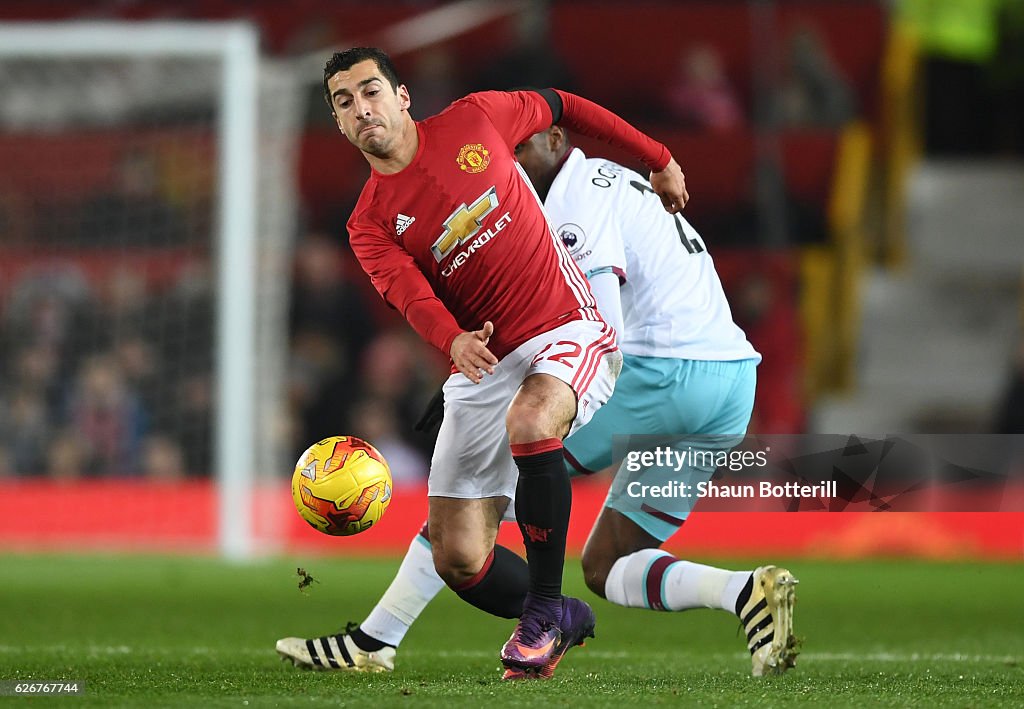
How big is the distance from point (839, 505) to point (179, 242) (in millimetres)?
7629

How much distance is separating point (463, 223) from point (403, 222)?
186mm

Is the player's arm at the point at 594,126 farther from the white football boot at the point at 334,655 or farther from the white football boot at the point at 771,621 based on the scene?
the white football boot at the point at 334,655

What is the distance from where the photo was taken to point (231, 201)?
37.4ft

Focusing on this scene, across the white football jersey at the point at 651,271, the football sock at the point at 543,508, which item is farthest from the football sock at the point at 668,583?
the white football jersey at the point at 651,271

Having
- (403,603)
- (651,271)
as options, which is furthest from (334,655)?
(651,271)

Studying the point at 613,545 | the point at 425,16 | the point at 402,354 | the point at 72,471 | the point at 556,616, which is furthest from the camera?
the point at 425,16

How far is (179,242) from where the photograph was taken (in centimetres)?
1247

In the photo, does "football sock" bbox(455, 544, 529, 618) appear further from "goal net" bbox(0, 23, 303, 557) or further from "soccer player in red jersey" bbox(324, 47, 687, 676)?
"goal net" bbox(0, 23, 303, 557)

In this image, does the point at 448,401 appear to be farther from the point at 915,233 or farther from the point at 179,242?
the point at 915,233

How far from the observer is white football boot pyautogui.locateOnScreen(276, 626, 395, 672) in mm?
5469

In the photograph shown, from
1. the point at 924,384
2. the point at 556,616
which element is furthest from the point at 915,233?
the point at 556,616

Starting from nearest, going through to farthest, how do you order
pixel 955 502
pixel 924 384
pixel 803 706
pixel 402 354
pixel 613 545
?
pixel 803 706 < pixel 613 545 < pixel 955 502 < pixel 402 354 < pixel 924 384

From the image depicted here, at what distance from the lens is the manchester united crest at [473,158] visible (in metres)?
5.18

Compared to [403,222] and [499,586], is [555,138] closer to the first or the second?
[403,222]
